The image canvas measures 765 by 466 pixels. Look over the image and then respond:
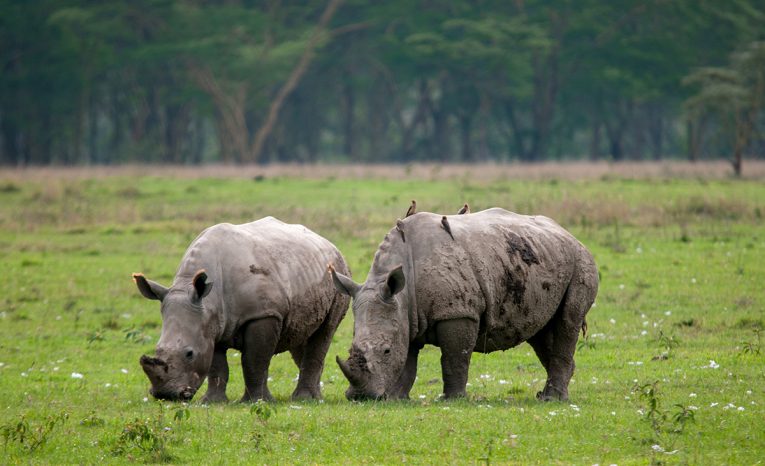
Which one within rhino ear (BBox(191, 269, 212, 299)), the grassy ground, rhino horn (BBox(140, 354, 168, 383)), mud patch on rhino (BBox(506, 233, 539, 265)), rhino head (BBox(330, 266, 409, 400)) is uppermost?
mud patch on rhino (BBox(506, 233, 539, 265))

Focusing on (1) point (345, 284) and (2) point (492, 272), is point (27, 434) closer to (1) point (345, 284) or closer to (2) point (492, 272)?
(1) point (345, 284)

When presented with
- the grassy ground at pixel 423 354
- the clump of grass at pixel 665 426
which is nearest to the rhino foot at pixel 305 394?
the grassy ground at pixel 423 354

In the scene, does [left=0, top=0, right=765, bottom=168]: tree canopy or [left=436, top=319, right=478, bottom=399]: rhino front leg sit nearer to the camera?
[left=436, top=319, right=478, bottom=399]: rhino front leg

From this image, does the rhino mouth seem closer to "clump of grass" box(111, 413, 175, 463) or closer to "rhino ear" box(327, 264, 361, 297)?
"clump of grass" box(111, 413, 175, 463)

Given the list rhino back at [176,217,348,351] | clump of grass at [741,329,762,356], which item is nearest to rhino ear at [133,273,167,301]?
rhino back at [176,217,348,351]

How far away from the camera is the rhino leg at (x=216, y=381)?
11.8 m

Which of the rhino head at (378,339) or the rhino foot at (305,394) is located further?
the rhino foot at (305,394)

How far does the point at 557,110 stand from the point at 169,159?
2396 cm

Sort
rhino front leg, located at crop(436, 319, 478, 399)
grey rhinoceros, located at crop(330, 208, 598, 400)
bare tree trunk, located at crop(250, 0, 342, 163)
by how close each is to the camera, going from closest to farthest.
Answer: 1. grey rhinoceros, located at crop(330, 208, 598, 400)
2. rhino front leg, located at crop(436, 319, 478, 399)
3. bare tree trunk, located at crop(250, 0, 342, 163)

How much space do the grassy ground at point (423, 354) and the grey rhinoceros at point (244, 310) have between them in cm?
44

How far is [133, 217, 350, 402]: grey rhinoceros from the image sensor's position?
11102mm

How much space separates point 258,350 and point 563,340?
305 cm

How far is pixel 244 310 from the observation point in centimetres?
1156

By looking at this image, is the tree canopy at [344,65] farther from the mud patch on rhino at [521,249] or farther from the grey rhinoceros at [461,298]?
the mud patch on rhino at [521,249]
